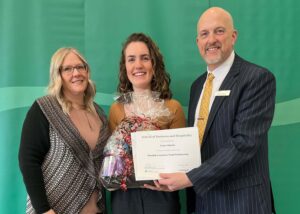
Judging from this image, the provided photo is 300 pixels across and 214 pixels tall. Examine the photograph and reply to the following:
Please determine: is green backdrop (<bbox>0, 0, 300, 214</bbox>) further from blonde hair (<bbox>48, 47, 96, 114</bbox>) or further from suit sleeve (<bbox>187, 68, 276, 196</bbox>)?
suit sleeve (<bbox>187, 68, 276, 196</bbox>)

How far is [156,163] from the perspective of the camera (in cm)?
188

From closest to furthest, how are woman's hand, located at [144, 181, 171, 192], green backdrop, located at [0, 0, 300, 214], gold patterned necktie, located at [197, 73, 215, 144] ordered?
woman's hand, located at [144, 181, 171, 192], gold patterned necktie, located at [197, 73, 215, 144], green backdrop, located at [0, 0, 300, 214]

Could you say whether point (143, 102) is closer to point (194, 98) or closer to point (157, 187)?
point (194, 98)

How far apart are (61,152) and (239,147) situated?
3.63ft

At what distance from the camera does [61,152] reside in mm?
2080

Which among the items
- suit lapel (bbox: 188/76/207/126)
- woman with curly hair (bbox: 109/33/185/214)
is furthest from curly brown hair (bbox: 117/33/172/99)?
suit lapel (bbox: 188/76/207/126)

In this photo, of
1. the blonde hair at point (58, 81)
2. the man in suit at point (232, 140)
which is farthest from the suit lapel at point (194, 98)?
the blonde hair at point (58, 81)

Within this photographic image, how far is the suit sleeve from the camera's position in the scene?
1.78 metres

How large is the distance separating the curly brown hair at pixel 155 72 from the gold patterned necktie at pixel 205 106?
0.35 meters

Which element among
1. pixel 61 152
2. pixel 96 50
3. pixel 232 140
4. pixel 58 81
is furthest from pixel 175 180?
pixel 96 50

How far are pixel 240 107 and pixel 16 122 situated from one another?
6.51 feet

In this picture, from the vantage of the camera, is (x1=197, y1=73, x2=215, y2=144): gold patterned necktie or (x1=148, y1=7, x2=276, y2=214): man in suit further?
(x1=197, y1=73, x2=215, y2=144): gold patterned necktie

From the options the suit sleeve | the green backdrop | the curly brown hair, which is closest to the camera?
the suit sleeve

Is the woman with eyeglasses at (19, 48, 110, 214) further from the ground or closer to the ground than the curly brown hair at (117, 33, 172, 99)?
closer to the ground
